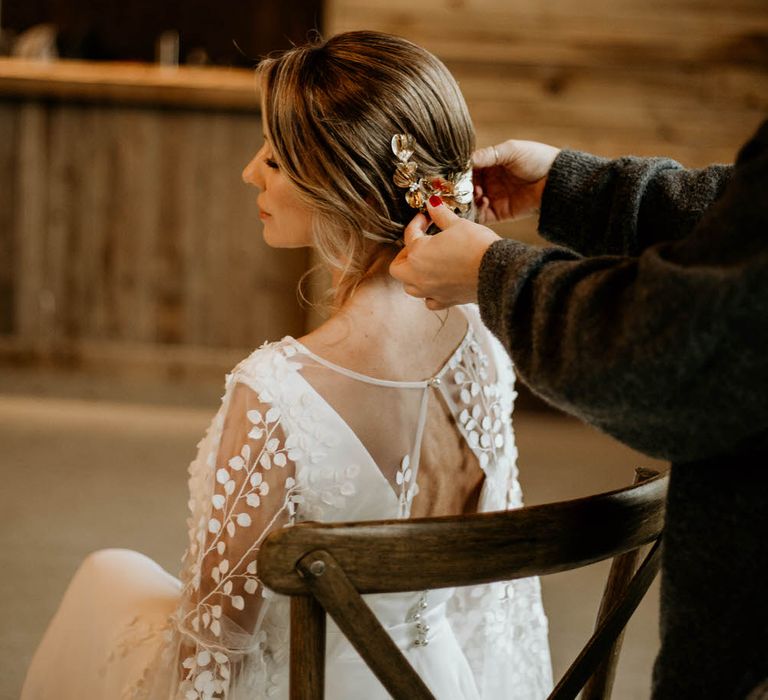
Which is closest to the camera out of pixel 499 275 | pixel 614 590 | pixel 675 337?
pixel 675 337

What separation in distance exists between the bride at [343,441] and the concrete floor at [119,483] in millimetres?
1046

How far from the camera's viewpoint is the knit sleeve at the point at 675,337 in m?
0.76

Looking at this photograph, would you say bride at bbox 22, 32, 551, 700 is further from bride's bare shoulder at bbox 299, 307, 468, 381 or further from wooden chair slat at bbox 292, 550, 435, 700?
wooden chair slat at bbox 292, 550, 435, 700

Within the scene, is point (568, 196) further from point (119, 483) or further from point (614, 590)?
point (119, 483)

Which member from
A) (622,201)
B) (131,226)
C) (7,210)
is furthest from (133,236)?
(622,201)

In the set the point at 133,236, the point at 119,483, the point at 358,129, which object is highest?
the point at 358,129

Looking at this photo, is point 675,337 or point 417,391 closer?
point 675,337

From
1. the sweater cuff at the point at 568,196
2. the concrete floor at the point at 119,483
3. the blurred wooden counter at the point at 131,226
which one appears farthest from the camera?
the blurred wooden counter at the point at 131,226

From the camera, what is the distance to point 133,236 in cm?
481

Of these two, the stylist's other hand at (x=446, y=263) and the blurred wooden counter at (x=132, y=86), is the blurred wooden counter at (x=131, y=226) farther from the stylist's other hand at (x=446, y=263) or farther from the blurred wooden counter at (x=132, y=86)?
the stylist's other hand at (x=446, y=263)

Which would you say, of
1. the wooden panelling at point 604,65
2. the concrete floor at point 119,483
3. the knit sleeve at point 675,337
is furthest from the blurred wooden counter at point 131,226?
the knit sleeve at point 675,337

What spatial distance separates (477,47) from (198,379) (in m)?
1.88

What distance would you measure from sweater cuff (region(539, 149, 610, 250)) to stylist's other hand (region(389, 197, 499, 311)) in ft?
1.19

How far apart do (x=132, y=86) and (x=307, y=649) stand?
4.14 metres
